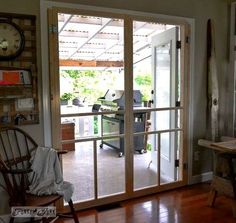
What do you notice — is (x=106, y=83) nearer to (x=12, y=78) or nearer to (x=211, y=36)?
(x=12, y=78)

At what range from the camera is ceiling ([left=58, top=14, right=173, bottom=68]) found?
2.65 metres

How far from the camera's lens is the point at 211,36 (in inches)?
134

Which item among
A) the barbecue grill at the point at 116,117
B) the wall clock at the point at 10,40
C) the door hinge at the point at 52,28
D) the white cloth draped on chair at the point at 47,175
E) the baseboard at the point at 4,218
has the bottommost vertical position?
the baseboard at the point at 4,218

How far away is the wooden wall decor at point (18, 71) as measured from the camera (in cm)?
234

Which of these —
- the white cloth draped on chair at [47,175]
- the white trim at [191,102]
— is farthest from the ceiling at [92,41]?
the white cloth draped on chair at [47,175]

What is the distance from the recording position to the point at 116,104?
292cm

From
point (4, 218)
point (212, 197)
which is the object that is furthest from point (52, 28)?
point (212, 197)

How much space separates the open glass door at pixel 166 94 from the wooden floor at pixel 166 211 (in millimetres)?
424

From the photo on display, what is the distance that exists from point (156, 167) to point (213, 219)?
94 centimetres

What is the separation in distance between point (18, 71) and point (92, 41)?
0.82 meters

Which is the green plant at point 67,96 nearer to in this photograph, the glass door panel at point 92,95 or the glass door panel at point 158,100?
the glass door panel at point 92,95

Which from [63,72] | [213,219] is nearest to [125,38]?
[63,72]

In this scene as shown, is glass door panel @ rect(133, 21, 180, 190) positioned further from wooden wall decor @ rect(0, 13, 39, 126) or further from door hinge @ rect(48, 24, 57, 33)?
wooden wall decor @ rect(0, 13, 39, 126)

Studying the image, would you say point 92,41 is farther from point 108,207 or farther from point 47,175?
point 108,207
